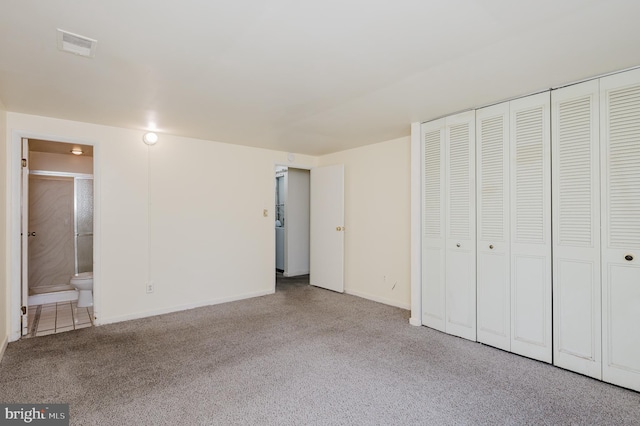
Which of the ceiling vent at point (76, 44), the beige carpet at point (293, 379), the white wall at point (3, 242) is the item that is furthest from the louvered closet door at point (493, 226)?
the white wall at point (3, 242)

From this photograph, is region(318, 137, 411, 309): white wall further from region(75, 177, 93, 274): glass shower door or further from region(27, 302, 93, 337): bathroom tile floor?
region(75, 177, 93, 274): glass shower door

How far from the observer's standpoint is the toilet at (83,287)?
4262 millimetres

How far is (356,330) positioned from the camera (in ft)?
11.0

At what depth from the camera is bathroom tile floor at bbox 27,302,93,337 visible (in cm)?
344

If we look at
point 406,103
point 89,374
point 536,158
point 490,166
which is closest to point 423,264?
point 490,166

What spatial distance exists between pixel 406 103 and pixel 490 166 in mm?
978

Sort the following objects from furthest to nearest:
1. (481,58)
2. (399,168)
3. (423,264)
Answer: (399,168) < (423,264) < (481,58)

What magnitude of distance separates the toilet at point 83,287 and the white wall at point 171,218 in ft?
3.29

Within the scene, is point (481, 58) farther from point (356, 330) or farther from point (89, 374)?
point (89, 374)

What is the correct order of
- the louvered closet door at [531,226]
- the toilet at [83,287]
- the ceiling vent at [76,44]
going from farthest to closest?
1. the toilet at [83,287]
2. the louvered closet door at [531,226]
3. the ceiling vent at [76,44]

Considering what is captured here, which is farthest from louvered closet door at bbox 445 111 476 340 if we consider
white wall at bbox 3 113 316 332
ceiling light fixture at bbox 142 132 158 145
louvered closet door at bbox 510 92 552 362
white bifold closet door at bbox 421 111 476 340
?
ceiling light fixture at bbox 142 132 158 145

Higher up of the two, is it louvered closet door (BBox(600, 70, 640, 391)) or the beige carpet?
louvered closet door (BBox(600, 70, 640, 391))

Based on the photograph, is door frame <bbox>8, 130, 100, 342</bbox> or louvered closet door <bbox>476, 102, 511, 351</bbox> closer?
louvered closet door <bbox>476, 102, 511, 351</bbox>

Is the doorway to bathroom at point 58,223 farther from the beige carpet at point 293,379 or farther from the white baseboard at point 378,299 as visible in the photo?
the white baseboard at point 378,299
